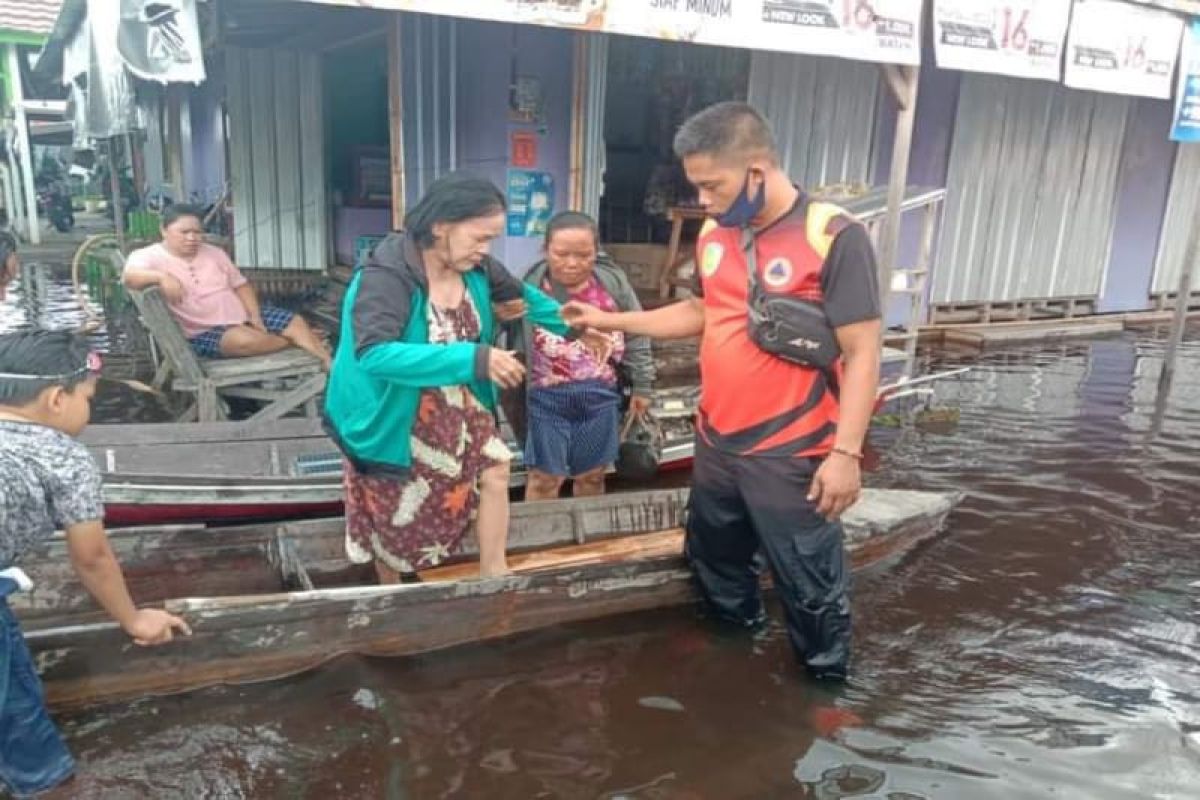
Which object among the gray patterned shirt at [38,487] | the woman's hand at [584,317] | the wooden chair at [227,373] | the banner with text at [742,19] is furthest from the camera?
the wooden chair at [227,373]

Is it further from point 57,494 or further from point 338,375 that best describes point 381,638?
point 57,494

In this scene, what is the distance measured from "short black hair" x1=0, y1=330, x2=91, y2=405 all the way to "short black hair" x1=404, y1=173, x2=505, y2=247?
112 cm

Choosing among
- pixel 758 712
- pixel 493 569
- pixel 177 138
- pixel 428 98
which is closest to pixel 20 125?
pixel 177 138

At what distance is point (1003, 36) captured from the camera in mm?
7680

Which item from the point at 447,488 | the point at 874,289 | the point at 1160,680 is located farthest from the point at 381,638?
the point at 1160,680

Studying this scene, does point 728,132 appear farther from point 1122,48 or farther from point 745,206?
point 1122,48

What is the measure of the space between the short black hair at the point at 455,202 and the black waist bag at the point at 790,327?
2.88ft

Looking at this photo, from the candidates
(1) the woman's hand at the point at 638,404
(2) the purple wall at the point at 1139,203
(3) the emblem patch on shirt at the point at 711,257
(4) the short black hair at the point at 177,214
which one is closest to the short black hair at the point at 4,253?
(4) the short black hair at the point at 177,214

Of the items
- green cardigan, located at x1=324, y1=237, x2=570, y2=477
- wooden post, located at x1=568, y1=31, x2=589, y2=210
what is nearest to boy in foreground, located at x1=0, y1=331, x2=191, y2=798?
green cardigan, located at x1=324, y1=237, x2=570, y2=477

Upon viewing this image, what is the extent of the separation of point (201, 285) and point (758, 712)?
448cm

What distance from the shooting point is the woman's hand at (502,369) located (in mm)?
2926

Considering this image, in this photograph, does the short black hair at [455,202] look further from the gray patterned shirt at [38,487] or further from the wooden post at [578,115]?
the wooden post at [578,115]

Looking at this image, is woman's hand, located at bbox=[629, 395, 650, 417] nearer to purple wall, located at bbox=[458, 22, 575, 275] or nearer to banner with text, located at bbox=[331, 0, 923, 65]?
banner with text, located at bbox=[331, 0, 923, 65]

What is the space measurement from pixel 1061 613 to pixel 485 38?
5811 mm
